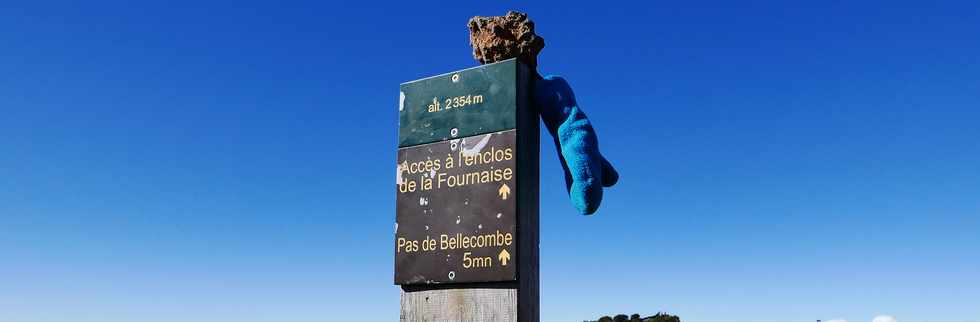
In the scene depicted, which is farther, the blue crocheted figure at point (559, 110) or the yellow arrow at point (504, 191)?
the blue crocheted figure at point (559, 110)

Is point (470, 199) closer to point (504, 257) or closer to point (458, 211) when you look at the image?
point (458, 211)

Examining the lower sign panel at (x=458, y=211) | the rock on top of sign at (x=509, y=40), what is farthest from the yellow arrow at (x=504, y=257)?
the rock on top of sign at (x=509, y=40)

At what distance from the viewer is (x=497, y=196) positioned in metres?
4.57

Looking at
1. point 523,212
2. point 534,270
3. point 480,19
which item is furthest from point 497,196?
point 480,19

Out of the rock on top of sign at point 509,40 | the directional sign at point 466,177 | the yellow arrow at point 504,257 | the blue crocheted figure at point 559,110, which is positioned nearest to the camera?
the yellow arrow at point 504,257

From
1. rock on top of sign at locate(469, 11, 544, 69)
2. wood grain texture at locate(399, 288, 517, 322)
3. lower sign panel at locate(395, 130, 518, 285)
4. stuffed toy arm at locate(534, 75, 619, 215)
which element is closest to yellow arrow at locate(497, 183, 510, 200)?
lower sign panel at locate(395, 130, 518, 285)

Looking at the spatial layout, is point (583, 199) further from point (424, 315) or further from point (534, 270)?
point (424, 315)

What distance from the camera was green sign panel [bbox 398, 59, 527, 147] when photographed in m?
4.74

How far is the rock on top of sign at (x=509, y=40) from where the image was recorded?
16.6ft

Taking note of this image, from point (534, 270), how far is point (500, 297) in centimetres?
32

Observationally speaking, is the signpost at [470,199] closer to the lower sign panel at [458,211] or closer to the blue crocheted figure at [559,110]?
the lower sign panel at [458,211]

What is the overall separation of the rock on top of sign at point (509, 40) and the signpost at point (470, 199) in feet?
0.51

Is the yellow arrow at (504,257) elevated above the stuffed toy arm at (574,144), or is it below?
below

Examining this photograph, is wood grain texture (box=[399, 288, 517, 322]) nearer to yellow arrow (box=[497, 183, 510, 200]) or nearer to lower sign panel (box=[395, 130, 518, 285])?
lower sign panel (box=[395, 130, 518, 285])
